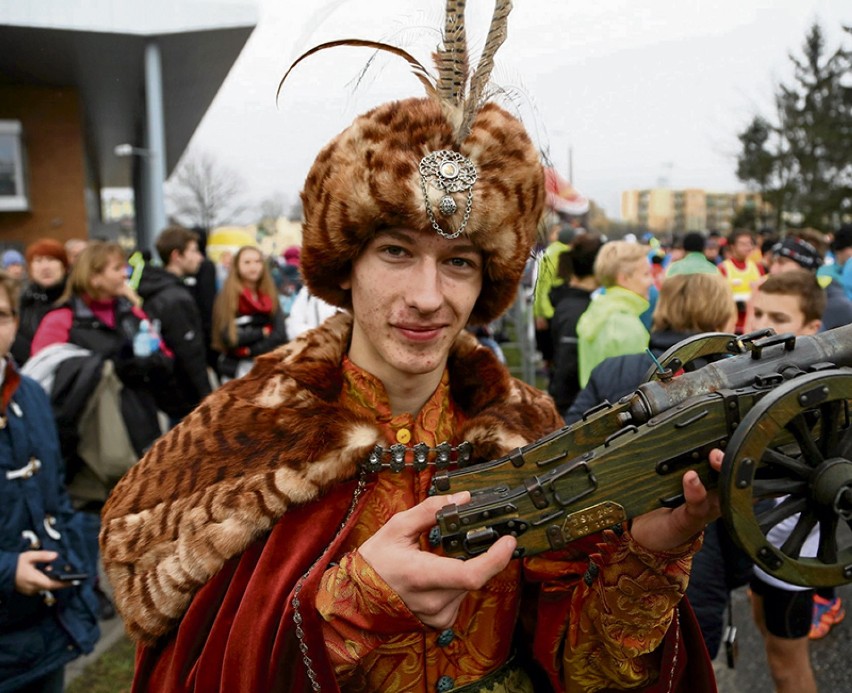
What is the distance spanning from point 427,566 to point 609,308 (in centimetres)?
→ 318

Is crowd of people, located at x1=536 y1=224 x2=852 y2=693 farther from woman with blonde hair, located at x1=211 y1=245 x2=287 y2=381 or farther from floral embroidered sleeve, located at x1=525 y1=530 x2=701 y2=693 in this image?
woman with blonde hair, located at x1=211 y1=245 x2=287 y2=381

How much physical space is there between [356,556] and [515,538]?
1.03 ft

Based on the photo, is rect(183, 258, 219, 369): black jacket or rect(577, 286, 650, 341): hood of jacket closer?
rect(577, 286, 650, 341): hood of jacket

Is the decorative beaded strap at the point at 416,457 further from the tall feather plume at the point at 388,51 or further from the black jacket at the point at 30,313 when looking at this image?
the black jacket at the point at 30,313

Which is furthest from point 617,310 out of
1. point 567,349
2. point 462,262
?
point 462,262

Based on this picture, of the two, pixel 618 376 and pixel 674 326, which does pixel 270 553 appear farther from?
pixel 674 326

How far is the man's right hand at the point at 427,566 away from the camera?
47.9 inches

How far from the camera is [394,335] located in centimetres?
160

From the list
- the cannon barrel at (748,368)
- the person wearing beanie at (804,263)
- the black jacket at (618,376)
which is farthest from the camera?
the person wearing beanie at (804,263)

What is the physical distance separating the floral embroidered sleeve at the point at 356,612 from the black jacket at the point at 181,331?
4280 millimetres

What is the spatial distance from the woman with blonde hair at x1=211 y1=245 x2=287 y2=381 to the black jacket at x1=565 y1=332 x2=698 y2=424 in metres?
3.47

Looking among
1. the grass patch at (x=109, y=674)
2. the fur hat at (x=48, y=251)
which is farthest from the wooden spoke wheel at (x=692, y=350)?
the fur hat at (x=48, y=251)

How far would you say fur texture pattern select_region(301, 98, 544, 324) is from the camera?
155 centimetres

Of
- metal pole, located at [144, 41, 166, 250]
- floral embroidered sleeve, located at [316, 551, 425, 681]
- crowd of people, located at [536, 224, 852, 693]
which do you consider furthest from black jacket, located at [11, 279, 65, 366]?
metal pole, located at [144, 41, 166, 250]
